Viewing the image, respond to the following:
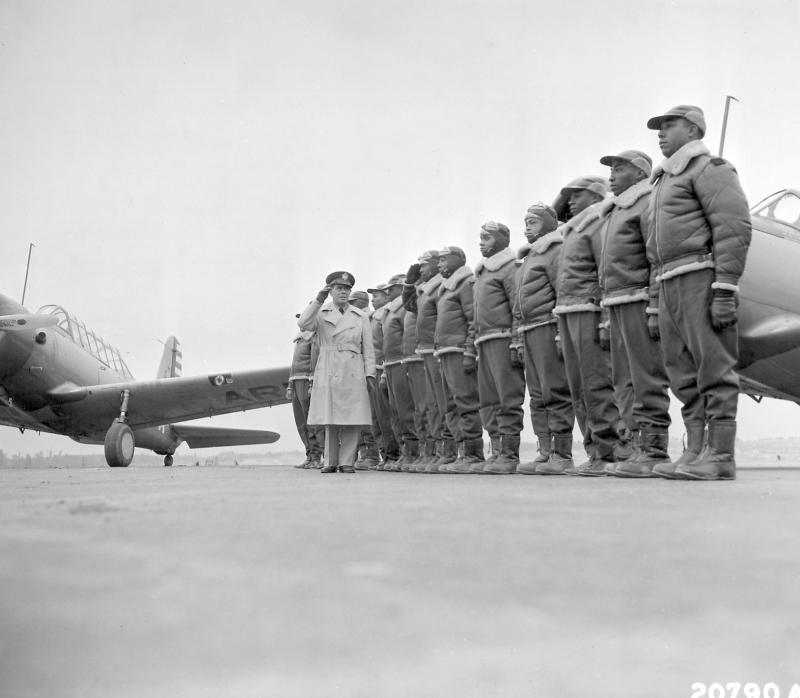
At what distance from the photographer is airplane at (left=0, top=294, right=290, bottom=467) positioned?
13758 millimetres

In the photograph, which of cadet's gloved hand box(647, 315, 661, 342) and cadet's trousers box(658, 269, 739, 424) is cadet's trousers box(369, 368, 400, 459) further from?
cadet's trousers box(658, 269, 739, 424)

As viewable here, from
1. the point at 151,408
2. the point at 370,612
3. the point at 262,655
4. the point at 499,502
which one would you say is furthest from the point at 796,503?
the point at 151,408

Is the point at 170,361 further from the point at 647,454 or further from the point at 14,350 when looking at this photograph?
the point at 647,454

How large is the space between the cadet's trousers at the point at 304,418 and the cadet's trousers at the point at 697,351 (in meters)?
6.21

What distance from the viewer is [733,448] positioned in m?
4.23

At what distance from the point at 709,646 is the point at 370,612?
0.55 metres

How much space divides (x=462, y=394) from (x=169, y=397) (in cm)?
988

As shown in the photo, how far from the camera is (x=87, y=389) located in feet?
49.5

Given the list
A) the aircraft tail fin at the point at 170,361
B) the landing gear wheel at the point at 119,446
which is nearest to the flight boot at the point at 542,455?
the landing gear wheel at the point at 119,446

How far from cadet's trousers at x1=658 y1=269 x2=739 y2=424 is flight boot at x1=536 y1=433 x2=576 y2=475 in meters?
1.23

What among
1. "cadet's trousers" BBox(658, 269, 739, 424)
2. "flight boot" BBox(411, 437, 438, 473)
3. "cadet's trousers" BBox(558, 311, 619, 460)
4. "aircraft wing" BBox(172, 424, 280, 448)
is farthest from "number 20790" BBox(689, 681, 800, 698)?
"aircraft wing" BBox(172, 424, 280, 448)

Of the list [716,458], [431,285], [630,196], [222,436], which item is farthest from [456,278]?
[222,436]

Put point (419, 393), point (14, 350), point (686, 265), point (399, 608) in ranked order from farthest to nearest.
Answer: point (14, 350)
point (419, 393)
point (686, 265)
point (399, 608)

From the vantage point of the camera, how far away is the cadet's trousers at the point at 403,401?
8.84 metres
